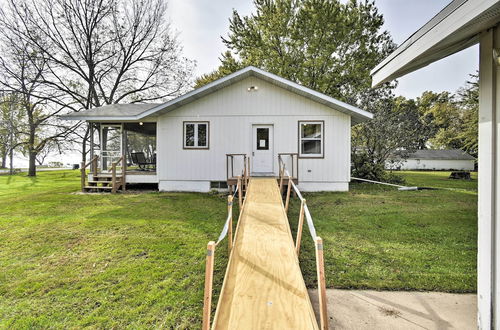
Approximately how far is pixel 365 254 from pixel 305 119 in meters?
6.19

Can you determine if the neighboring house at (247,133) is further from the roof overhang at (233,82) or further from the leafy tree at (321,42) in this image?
the leafy tree at (321,42)

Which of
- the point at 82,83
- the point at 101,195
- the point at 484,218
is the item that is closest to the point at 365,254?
the point at 484,218

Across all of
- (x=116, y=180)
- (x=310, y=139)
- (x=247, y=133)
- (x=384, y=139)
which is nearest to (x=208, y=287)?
(x=247, y=133)

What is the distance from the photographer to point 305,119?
9039 millimetres

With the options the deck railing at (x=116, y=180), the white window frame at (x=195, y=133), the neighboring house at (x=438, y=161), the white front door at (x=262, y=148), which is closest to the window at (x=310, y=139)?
the white front door at (x=262, y=148)

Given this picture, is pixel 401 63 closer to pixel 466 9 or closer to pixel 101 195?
pixel 466 9

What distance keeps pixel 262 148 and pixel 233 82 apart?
2.78m

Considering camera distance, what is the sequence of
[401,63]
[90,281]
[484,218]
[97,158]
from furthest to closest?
[97,158] < [90,281] < [401,63] < [484,218]

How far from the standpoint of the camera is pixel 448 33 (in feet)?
5.82

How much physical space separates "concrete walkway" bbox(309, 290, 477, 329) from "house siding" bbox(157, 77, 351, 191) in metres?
6.58

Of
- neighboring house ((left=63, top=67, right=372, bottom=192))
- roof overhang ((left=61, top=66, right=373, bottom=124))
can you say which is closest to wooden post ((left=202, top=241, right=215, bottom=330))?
neighboring house ((left=63, top=67, right=372, bottom=192))

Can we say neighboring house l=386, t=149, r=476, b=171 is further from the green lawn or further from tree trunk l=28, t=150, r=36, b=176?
tree trunk l=28, t=150, r=36, b=176

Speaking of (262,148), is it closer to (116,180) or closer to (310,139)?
(310,139)

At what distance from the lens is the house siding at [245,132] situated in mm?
A: 8992
